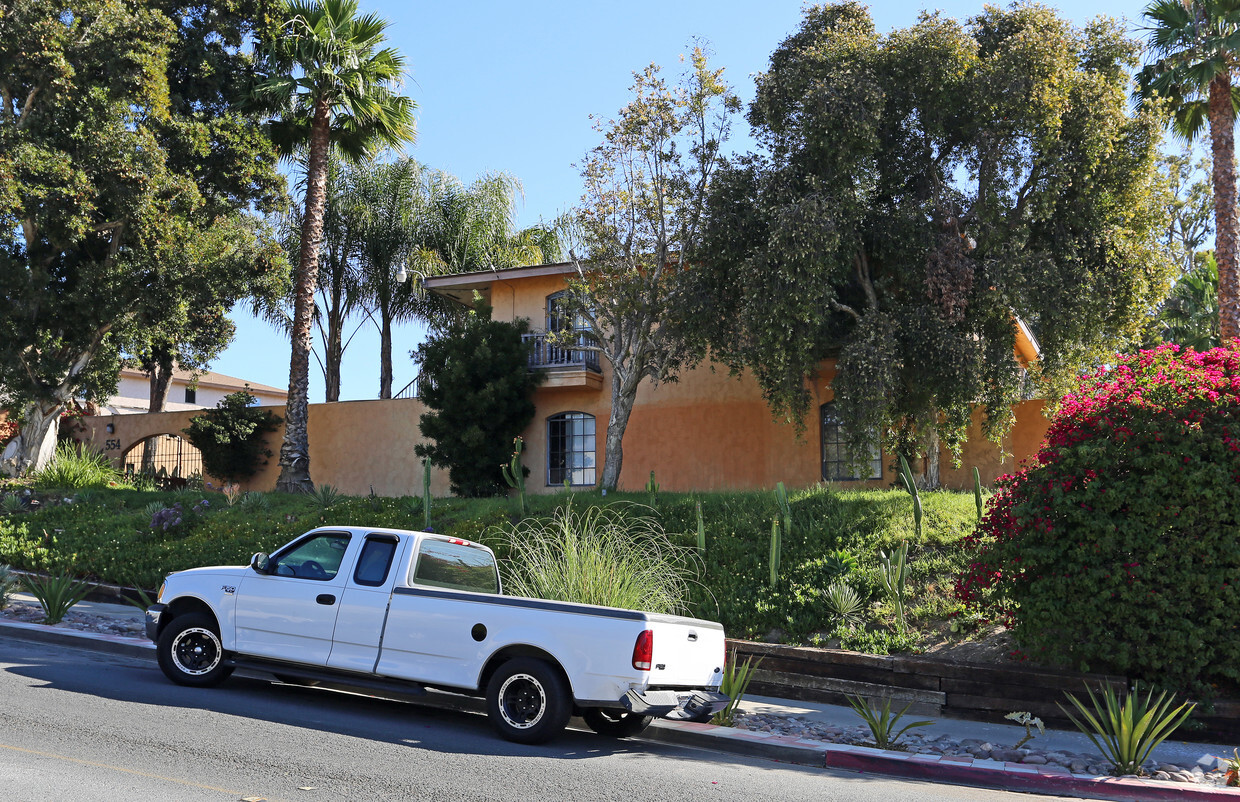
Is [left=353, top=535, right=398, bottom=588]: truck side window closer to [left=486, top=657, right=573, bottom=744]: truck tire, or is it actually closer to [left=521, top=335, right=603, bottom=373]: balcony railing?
[left=486, top=657, right=573, bottom=744]: truck tire

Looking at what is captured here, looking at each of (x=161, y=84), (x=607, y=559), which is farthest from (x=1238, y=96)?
(x=161, y=84)

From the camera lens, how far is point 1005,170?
1752 cm

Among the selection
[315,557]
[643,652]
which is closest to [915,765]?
[643,652]

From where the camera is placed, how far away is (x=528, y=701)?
760cm

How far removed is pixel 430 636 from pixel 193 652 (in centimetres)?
268

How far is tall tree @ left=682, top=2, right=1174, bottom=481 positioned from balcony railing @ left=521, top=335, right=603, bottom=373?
259 inches

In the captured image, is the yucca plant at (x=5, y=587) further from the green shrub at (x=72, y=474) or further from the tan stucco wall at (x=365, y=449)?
the tan stucco wall at (x=365, y=449)

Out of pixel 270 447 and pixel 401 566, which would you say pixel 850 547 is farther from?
pixel 270 447

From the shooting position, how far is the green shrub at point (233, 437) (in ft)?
92.9

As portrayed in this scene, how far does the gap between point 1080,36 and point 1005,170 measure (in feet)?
10.5

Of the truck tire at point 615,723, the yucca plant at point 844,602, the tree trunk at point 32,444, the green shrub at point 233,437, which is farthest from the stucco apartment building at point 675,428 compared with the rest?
the truck tire at point 615,723

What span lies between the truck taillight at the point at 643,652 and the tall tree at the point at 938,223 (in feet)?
32.3

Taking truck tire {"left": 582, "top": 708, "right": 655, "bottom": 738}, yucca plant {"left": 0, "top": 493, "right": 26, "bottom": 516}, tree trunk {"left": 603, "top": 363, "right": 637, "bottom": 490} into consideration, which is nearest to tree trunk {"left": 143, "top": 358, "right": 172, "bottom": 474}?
yucca plant {"left": 0, "top": 493, "right": 26, "bottom": 516}

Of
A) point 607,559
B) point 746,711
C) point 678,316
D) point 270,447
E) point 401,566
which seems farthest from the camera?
point 270,447
